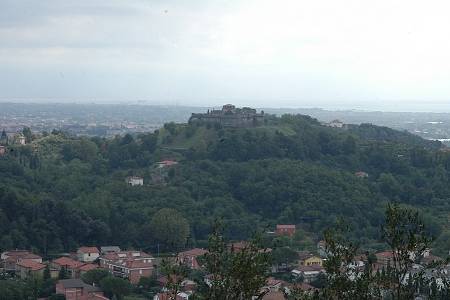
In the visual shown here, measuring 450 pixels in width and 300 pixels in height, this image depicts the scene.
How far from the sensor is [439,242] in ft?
98.8

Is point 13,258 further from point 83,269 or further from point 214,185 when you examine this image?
point 214,185

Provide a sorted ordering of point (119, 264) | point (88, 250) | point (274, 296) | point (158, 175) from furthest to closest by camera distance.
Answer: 1. point (158, 175)
2. point (88, 250)
3. point (119, 264)
4. point (274, 296)

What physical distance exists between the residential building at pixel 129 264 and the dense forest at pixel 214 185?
274 cm

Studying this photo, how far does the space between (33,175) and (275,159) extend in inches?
515

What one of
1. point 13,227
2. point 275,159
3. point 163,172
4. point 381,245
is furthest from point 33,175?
point 381,245

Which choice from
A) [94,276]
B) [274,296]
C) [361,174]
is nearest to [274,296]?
[274,296]

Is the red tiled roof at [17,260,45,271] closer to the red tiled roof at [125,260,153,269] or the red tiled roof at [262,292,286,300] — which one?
the red tiled roof at [125,260,153,269]

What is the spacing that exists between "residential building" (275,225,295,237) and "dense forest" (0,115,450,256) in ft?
1.50

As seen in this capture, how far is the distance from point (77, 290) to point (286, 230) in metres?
11.9

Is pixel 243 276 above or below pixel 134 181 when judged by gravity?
above

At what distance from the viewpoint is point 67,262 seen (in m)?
28.0

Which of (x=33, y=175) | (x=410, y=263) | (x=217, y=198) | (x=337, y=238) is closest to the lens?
(x=410, y=263)

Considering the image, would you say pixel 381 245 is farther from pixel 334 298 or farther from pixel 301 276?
pixel 334 298

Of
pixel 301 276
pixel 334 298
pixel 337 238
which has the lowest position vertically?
pixel 301 276
